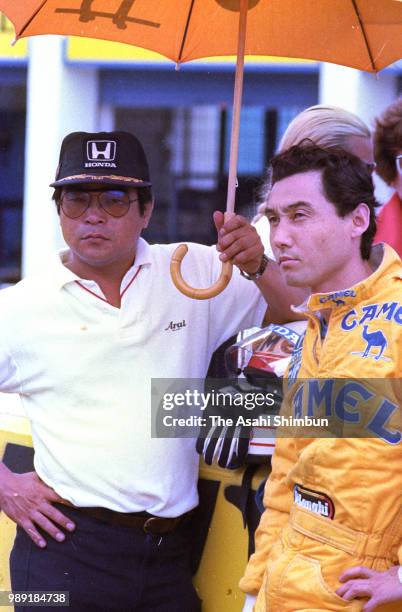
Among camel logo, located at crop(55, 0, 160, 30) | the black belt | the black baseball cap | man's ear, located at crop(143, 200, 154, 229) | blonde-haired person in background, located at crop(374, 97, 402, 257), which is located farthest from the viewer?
blonde-haired person in background, located at crop(374, 97, 402, 257)

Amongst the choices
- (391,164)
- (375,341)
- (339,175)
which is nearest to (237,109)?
(339,175)

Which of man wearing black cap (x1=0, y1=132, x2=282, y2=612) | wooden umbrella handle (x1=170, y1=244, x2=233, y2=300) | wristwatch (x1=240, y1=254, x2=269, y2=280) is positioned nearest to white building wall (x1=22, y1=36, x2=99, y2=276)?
man wearing black cap (x1=0, y1=132, x2=282, y2=612)

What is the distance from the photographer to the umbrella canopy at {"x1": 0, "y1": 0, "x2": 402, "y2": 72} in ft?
10.4

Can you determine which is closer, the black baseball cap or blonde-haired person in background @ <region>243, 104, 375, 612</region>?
the black baseball cap

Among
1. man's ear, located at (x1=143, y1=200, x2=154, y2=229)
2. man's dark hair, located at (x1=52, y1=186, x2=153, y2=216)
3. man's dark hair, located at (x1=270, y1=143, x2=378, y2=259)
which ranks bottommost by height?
man's ear, located at (x1=143, y1=200, x2=154, y2=229)

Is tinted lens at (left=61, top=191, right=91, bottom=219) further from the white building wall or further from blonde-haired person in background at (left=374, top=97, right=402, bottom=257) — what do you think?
the white building wall

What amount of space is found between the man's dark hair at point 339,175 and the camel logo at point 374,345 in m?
0.24

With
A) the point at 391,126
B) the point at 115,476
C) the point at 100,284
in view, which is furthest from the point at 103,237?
the point at 391,126

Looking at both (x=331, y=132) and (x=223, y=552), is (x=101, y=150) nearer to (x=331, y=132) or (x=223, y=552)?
(x=331, y=132)

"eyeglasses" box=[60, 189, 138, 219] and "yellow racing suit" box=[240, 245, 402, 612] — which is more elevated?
"eyeglasses" box=[60, 189, 138, 219]

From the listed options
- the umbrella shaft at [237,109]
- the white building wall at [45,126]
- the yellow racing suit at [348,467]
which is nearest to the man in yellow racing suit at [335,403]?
the yellow racing suit at [348,467]

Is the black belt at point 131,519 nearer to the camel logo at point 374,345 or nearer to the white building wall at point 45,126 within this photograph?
the camel logo at point 374,345

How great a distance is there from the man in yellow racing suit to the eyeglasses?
1.96 feet

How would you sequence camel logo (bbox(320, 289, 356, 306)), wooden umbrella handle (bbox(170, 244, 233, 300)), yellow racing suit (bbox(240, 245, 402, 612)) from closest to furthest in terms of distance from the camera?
yellow racing suit (bbox(240, 245, 402, 612)) → camel logo (bbox(320, 289, 356, 306)) → wooden umbrella handle (bbox(170, 244, 233, 300))
